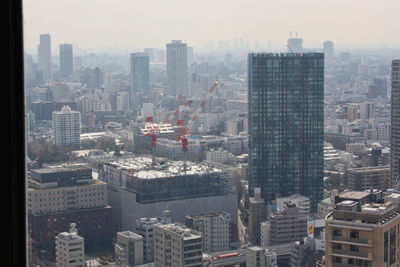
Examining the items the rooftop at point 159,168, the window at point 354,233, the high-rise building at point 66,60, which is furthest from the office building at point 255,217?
the high-rise building at point 66,60

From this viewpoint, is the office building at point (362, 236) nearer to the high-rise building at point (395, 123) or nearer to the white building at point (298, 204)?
the white building at point (298, 204)

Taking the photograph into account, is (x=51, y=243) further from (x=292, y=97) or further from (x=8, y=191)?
(x=8, y=191)

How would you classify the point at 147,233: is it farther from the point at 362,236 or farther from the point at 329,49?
the point at 329,49

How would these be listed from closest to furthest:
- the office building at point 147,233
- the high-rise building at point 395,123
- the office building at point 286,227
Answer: the office building at point 147,233
the office building at point 286,227
the high-rise building at point 395,123

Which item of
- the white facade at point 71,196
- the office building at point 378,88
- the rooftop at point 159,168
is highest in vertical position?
the office building at point 378,88

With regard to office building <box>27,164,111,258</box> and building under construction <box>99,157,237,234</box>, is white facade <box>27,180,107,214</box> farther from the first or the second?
building under construction <box>99,157,237,234</box>

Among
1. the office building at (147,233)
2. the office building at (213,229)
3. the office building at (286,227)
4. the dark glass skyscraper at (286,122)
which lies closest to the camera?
the office building at (147,233)

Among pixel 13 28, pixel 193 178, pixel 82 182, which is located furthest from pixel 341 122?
pixel 13 28
